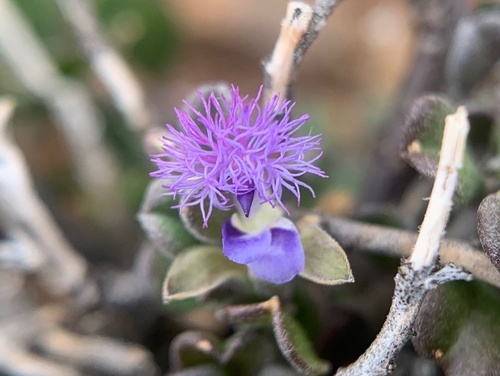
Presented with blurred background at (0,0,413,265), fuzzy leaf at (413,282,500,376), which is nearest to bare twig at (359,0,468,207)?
blurred background at (0,0,413,265)

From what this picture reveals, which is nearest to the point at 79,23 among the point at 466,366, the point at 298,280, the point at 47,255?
the point at 47,255

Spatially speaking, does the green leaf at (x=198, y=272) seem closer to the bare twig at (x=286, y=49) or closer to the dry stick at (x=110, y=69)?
the bare twig at (x=286, y=49)

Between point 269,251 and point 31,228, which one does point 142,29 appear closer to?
point 31,228

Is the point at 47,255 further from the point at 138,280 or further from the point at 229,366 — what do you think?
the point at 229,366

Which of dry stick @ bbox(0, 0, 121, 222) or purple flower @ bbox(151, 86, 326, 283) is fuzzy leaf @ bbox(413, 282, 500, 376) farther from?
dry stick @ bbox(0, 0, 121, 222)

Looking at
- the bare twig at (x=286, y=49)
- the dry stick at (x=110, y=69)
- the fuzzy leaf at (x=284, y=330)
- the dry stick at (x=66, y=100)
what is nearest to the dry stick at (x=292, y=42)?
the bare twig at (x=286, y=49)
